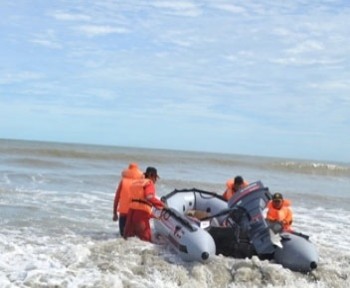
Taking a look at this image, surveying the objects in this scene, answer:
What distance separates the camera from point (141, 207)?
26.1ft

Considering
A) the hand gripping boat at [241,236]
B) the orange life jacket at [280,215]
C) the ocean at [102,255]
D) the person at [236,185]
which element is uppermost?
the person at [236,185]

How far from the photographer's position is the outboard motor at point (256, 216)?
697 centimetres

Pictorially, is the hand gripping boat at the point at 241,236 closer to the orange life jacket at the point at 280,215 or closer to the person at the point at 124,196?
the orange life jacket at the point at 280,215

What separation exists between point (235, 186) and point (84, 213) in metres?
3.24

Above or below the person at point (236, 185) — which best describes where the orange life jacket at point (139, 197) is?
below

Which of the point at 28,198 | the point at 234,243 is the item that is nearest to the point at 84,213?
the point at 28,198

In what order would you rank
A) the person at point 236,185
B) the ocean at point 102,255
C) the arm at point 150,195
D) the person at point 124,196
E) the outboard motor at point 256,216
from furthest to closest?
the person at point 236,185 → the person at point 124,196 → the arm at point 150,195 → the outboard motor at point 256,216 → the ocean at point 102,255

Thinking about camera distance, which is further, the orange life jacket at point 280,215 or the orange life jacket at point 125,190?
the orange life jacket at point 125,190

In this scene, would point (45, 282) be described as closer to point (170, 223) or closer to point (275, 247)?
point (170, 223)

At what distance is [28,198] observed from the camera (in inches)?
480

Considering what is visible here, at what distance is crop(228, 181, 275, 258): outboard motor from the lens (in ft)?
22.9

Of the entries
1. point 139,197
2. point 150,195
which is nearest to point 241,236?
point 150,195

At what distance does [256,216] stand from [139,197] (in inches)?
66.7

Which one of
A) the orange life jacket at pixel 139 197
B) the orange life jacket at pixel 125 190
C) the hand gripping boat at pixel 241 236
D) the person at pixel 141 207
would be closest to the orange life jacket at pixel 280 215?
the hand gripping boat at pixel 241 236
